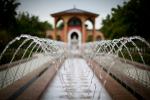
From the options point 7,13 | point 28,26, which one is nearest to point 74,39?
point 28,26

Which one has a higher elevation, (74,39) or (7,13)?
(7,13)

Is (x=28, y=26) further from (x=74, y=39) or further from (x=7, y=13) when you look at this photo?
(x=74, y=39)

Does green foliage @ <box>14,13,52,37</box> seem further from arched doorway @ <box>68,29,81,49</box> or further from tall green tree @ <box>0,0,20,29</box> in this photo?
arched doorway @ <box>68,29,81,49</box>

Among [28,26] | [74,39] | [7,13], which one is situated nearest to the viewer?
[7,13]

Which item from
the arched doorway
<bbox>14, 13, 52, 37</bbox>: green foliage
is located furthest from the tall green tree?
the arched doorway

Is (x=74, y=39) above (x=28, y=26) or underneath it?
underneath

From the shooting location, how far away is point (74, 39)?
1865 inches

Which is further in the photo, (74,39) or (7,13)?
(74,39)

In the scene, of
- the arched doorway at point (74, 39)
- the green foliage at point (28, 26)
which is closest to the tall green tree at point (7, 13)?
the green foliage at point (28, 26)

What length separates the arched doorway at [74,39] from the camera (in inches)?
1741

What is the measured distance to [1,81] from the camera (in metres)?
7.73

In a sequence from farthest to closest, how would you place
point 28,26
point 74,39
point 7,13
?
point 74,39 < point 28,26 < point 7,13

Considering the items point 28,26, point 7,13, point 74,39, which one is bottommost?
point 74,39

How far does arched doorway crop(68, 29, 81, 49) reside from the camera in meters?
44.2
